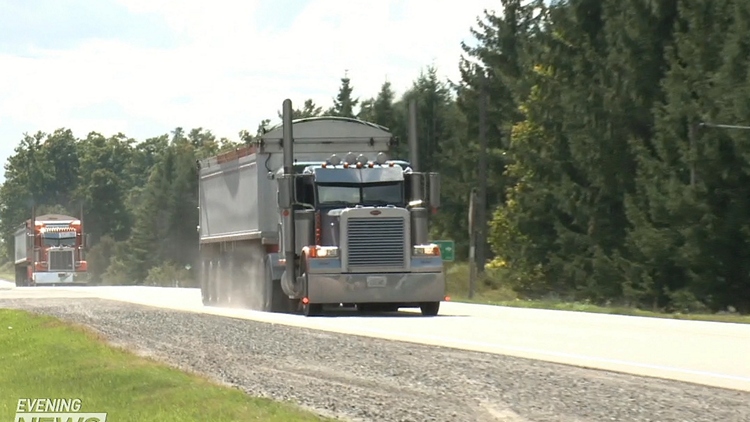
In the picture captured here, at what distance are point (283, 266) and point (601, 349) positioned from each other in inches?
581

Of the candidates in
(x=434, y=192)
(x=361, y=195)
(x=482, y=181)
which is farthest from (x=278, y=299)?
(x=482, y=181)

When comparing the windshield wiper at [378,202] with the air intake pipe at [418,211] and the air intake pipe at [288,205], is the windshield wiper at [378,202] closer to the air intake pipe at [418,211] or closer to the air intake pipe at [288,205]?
the air intake pipe at [418,211]

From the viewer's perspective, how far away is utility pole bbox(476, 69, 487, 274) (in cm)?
6531

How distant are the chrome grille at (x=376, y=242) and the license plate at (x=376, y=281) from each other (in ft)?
0.68

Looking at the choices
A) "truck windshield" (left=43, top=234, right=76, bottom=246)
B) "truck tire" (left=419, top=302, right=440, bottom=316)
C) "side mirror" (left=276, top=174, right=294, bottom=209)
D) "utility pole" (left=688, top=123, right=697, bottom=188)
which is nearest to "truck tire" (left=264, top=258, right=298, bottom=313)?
"side mirror" (left=276, top=174, right=294, bottom=209)

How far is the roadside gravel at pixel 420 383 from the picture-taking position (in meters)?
13.0

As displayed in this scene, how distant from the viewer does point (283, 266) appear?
112 feet

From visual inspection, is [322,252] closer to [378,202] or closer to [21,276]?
[378,202]

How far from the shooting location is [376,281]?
3120 cm

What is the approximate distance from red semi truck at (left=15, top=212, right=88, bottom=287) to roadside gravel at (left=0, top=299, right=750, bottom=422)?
59.8m

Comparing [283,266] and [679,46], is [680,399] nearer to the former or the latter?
[283,266]

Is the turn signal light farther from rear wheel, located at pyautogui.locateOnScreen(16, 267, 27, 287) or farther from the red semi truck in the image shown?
rear wheel, located at pyautogui.locateOnScreen(16, 267, 27, 287)

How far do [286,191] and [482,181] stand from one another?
33.8 meters

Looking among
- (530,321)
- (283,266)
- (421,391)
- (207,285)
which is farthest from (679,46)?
(421,391)
